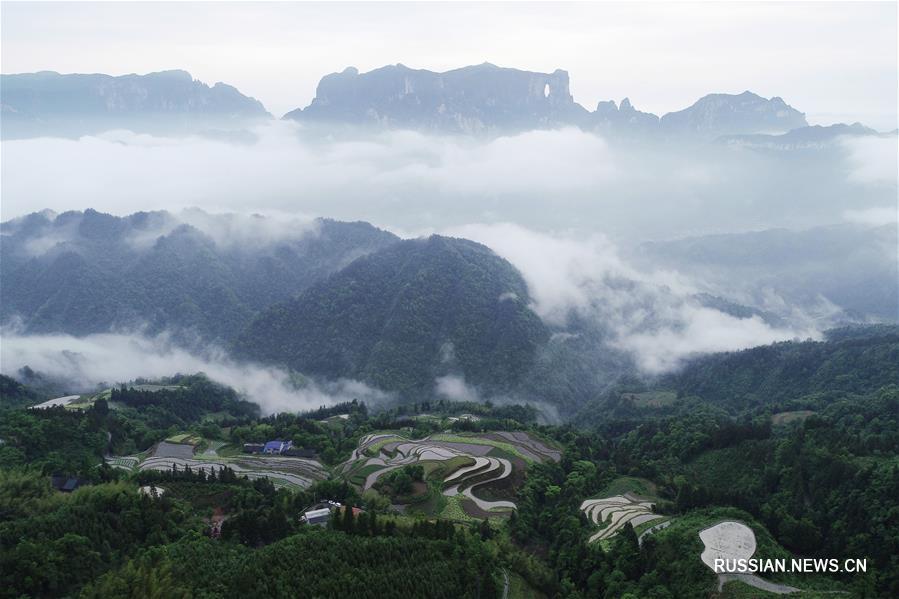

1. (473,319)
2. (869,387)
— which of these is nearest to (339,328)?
(473,319)

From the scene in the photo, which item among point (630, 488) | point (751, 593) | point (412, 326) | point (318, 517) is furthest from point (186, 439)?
point (412, 326)

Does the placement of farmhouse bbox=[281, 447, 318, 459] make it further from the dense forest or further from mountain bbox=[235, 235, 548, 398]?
mountain bbox=[235, 235, 548, 398]

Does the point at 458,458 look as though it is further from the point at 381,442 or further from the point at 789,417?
the point at 789,417

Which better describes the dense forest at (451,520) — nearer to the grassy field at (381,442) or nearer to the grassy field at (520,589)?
the grassy field at (520,589)

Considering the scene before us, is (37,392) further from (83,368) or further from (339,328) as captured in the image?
(339,328)

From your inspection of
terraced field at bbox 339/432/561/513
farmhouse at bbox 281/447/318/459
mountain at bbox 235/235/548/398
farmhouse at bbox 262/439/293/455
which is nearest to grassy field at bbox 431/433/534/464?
terraced field at bbox 339/432/561/513
